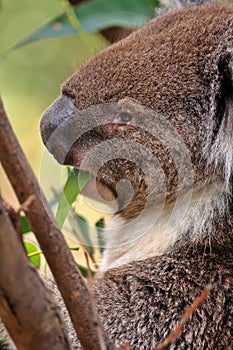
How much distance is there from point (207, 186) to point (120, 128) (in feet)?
1.17

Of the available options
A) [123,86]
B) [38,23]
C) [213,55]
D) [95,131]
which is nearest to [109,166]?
[95,131]

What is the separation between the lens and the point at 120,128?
7.83 feet

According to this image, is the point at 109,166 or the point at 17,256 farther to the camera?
the point at 109,166

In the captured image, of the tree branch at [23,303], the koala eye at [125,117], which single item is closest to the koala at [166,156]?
the koala eye at [125,117]

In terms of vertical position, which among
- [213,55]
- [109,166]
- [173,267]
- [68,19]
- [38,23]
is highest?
[38,23]

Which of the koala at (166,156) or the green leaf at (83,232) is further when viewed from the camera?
the green leaf at (83,232)

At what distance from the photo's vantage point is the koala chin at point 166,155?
2.26 metres

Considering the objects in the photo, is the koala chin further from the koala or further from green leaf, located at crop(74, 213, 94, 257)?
green leaf, located at crop(74, 213, 94, 257)

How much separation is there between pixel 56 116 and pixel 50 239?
1086 millimetres

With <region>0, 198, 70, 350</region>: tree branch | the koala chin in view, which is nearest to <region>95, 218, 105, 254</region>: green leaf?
the koala chin

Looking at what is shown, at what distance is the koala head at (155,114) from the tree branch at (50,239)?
0.95 metres

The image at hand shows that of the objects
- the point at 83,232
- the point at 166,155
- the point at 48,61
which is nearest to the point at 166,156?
the point at 166,155

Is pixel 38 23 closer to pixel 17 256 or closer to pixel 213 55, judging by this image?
pixel 213 55

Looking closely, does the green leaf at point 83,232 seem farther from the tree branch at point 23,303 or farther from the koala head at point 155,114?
the tree branch at point 23,303
